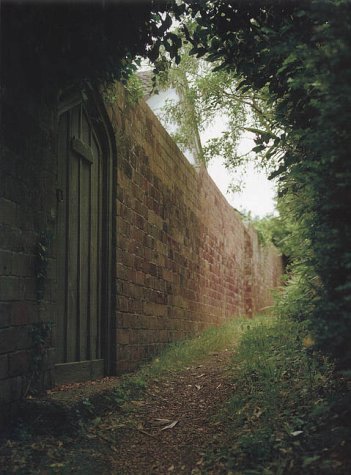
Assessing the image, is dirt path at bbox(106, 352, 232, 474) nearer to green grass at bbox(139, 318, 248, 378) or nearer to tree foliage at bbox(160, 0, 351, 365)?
green grass at bbox(139, 318, 248, 378)

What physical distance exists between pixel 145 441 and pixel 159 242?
3826 mm

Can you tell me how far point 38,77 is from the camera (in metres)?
4.33

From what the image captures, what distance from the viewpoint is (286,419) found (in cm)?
387

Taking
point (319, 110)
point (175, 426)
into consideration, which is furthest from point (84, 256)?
point (319, 110)

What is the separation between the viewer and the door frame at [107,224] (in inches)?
227

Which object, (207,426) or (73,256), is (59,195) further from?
(207,426)

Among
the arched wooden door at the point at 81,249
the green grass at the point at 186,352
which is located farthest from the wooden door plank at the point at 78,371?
the green grass at the point at 186,352

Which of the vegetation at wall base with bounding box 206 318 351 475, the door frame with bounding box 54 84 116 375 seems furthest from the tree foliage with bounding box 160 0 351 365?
the door frame with bounding box 54 84 116 375

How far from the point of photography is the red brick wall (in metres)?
6.24

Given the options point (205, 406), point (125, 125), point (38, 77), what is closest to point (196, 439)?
point (205, 406)

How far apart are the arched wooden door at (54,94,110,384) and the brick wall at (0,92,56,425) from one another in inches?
19.8

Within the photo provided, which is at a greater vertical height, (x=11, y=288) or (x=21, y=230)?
(x=21, y=230)

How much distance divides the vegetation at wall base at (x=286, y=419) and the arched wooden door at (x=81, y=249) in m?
1.53

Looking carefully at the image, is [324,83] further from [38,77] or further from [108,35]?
[38,77]
